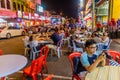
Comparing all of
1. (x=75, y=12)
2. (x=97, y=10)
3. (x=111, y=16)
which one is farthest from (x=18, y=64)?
(x=75, y=12)

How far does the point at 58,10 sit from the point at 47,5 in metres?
7.59

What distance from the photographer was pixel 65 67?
24.3ft

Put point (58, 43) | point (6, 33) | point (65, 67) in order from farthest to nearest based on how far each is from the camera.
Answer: point (6, 33), point (58, 43), point (65, 67)

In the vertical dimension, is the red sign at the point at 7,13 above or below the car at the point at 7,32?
above

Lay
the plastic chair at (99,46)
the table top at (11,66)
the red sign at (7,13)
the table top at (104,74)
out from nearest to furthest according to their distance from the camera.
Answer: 1. the table top at (104,74)
2. the table top at (11,66)
3. the plastic chair at (99,46)
4. the red sign at (7,13)

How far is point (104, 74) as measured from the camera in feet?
9.93

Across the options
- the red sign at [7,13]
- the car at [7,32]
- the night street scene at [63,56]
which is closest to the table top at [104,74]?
the night street scene at [63,56]

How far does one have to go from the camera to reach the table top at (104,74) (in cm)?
288

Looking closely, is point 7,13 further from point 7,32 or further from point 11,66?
point 11,66

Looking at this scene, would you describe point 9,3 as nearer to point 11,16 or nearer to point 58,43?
point 11,16

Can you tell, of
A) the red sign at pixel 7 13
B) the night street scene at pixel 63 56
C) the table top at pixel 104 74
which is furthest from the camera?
the red sign at pixel 7 13

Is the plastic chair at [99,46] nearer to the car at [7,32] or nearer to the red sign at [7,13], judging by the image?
the car at [7,32]

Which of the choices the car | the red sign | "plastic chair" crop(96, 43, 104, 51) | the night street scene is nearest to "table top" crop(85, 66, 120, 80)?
the night street scene

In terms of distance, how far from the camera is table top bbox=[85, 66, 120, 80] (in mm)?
2875
